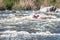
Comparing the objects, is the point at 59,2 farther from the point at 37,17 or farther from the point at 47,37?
the point at 47,37

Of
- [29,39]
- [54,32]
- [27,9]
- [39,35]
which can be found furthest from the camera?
[27,9]

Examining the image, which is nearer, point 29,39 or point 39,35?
point 29,39

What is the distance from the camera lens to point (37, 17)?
838 inches

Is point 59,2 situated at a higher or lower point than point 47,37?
lower

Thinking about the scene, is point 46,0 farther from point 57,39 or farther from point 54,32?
point 57,39

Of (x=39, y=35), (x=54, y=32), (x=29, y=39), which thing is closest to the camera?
(x=29, y=39)

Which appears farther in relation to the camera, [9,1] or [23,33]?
[9,1]

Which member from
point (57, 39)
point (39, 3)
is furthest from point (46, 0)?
point (57, 39)

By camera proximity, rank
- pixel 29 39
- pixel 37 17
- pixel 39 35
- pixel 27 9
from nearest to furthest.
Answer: pixel 29 39, pixel 39 35, pixel 37 17, pixel 27 9

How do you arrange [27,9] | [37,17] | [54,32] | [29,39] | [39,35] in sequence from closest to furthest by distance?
[29,39], [39,35], [54,32], [37,17], [27,9]

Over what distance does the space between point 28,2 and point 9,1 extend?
226 cm

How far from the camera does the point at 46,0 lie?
33.5m

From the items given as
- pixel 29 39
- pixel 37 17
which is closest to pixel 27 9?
pixel 37 17

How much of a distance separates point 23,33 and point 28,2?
18694 millimetres
